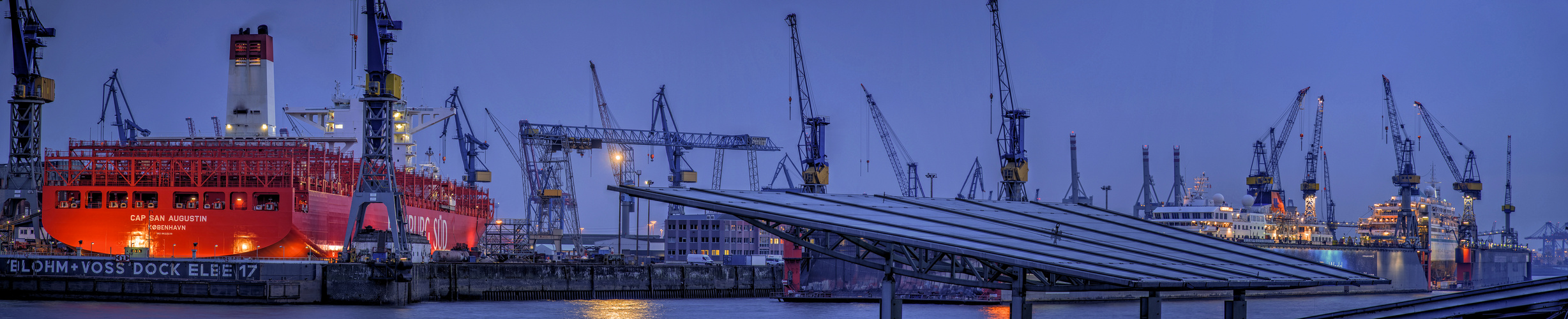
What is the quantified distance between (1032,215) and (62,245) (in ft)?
180

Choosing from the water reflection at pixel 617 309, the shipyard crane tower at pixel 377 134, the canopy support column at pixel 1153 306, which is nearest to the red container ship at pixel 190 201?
the shipyard crane tower at pixel 377 134

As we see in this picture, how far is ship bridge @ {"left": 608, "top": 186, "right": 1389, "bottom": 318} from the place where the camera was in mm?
29906

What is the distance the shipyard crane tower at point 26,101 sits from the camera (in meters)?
66.9

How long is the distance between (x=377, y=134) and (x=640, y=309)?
53.5 ft

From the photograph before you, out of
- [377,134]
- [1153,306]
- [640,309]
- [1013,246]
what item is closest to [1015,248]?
[1013,246]

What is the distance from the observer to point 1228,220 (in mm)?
116875

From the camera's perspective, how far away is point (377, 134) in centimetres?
6575

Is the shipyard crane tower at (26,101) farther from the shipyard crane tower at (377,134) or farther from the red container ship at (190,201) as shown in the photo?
the shipyard crane tower at (377,134)

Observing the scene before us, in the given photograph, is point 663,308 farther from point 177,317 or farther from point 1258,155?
point 1258,155

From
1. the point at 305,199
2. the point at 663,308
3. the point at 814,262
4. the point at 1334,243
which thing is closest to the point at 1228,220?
the point at 1334,243

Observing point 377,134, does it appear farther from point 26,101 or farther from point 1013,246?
point 1013,246

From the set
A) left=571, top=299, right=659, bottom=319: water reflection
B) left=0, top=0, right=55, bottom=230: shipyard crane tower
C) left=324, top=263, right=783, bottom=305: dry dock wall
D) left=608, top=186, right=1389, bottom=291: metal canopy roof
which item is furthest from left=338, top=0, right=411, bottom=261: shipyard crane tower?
left=608, top=186, right=1389, bottom=291: metal canopy roof

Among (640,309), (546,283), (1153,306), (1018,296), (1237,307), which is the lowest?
(640,309)

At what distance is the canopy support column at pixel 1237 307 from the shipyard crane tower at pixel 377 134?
142 ft
